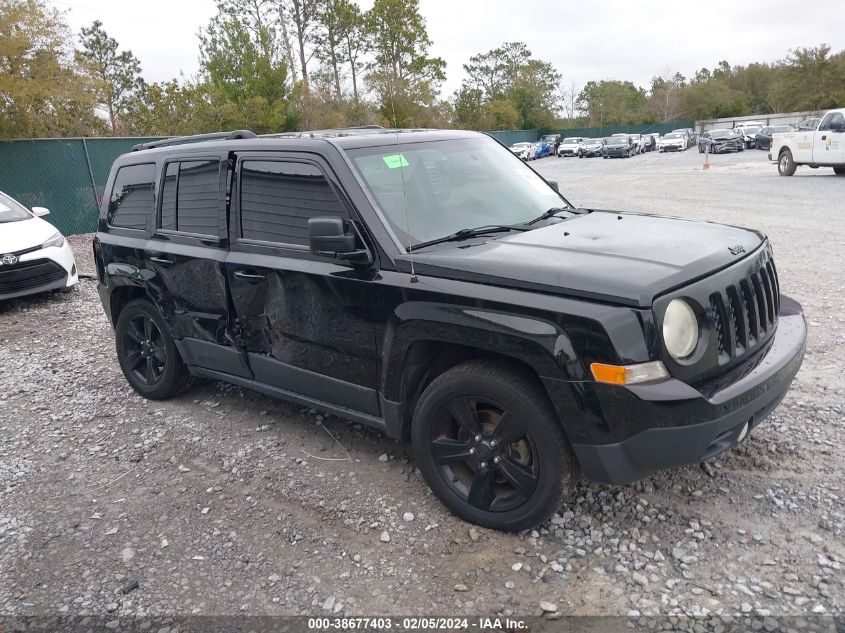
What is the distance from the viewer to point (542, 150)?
5150 centimetres

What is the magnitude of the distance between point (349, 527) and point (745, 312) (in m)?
2.17

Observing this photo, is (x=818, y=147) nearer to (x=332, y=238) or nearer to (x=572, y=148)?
(x=332, y=238)

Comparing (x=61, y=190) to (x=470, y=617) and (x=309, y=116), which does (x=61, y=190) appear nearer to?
(x=470, y=617)

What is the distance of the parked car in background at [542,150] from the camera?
1977 inches

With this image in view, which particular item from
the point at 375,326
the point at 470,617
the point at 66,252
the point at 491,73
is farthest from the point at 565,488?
the point at 491,73

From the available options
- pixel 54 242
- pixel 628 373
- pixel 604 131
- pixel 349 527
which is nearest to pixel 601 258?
pixel 628 373

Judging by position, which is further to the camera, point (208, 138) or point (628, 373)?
point (208, 138)

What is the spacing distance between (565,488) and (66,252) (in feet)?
27.4

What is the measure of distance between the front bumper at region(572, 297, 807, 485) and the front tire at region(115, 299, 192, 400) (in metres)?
Answer: 3.28

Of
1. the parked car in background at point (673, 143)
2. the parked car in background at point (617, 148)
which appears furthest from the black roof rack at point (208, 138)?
the parked car in background at point (673, 143)

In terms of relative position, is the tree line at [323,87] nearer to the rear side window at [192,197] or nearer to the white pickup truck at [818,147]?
the rear side window at [192,197]

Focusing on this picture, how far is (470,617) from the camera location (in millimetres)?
2783

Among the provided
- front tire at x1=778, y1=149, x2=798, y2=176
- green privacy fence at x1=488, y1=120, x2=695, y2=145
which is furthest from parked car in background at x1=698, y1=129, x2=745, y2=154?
front tire at x1=778, y1=149, x2=798, y2=176

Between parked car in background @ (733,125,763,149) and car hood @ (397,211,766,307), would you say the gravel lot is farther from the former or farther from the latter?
parked car in background @ (733,125,763,149)
